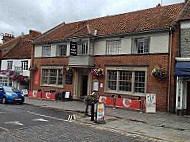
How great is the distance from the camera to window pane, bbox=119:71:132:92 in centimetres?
1945

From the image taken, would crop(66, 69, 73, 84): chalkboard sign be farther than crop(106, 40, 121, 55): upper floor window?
Yes

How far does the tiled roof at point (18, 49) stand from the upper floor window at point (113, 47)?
1289 centimetres

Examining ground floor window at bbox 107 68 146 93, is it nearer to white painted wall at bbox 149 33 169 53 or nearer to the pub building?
the pub building

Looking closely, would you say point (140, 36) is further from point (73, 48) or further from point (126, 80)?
point (73, 48)

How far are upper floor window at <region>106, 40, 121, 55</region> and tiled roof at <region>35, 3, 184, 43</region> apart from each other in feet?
2.52

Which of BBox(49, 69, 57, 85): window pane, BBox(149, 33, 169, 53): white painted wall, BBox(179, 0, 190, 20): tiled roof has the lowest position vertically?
BBox(49, 69, 57, 85): window pane

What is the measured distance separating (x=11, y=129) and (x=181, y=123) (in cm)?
862

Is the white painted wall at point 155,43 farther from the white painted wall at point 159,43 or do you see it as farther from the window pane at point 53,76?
the window pane at point 53,76

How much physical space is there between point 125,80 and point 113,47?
3.02m

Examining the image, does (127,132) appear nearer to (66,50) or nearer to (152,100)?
(152,100)

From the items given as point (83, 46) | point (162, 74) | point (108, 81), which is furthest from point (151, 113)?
point (83, 46)

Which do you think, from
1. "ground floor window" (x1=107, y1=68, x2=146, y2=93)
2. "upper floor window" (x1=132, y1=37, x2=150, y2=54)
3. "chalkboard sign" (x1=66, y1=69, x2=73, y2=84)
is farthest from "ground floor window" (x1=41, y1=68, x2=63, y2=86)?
"upper floor window" (x1=132, y1=37, x2=150, y2=54)

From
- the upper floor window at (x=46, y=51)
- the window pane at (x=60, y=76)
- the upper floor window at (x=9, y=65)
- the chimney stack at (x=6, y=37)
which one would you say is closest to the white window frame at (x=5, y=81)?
the upper floor window at (x=9, y=65)

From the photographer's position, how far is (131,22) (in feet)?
69.2
